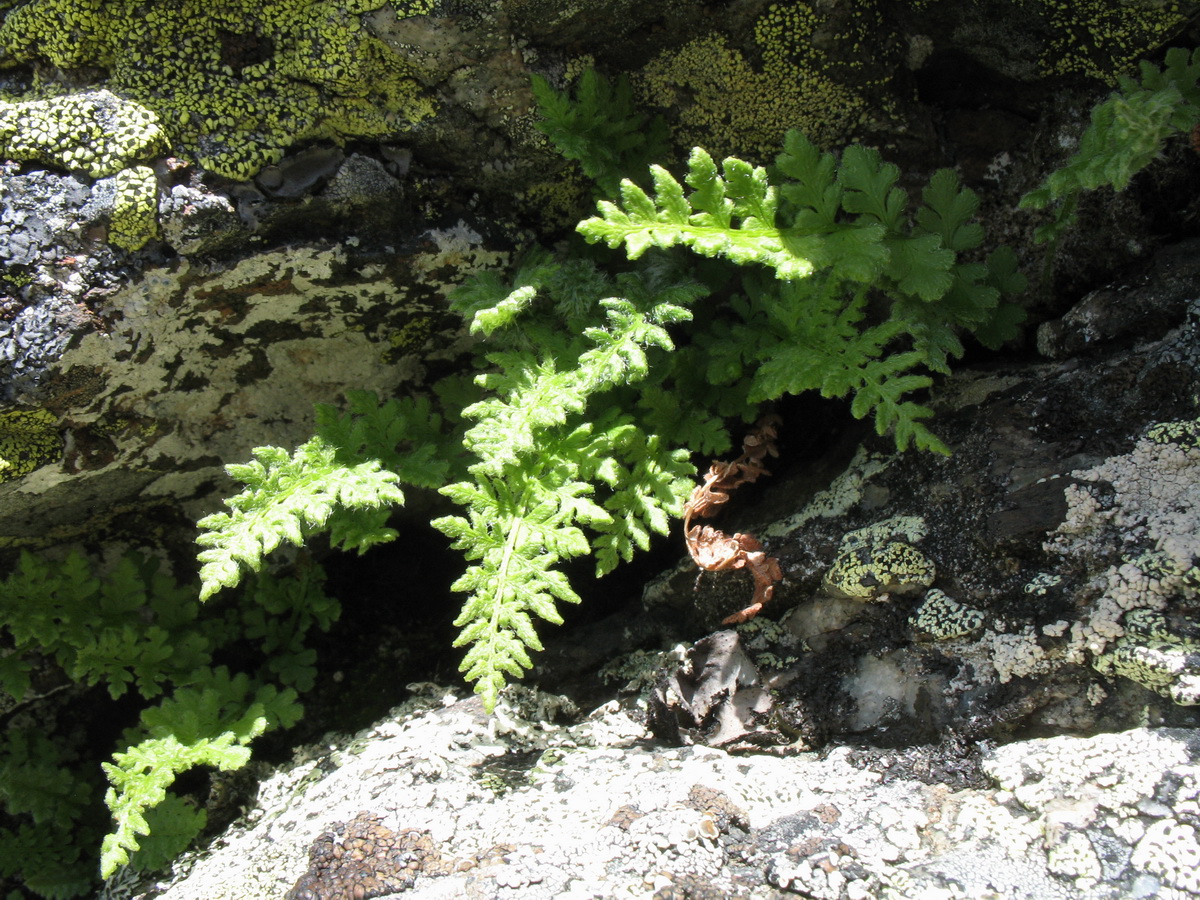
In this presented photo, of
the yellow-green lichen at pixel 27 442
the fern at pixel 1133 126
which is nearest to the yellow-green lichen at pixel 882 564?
the fern at pixel 1133 126

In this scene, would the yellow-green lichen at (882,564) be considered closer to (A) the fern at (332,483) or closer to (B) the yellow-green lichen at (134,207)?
(A) the fern at (332,483)

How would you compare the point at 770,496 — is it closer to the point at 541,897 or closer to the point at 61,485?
the point at 541,897

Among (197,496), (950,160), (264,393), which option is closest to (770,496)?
(950,160)

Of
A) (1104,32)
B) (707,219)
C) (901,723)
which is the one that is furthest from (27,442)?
(1104,32)

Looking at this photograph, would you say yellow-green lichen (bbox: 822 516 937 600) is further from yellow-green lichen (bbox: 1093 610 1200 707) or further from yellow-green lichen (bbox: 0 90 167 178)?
yellow-green lichen (bbox: 0 90 167 178)

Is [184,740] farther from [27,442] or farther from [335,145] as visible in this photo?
[335,145]

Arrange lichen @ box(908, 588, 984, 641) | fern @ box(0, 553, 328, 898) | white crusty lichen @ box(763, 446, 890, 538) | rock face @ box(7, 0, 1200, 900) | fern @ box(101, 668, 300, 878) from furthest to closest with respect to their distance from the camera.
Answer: fern @ box(0, 553, 328, 898)
white crusty lichen @ box(763, 446, 890, 538)
fern @ box(101, 668, 300, 878)
lichen @ box(908, 588, 984, 641)
rock face @ box(7, 0, 1200, 900)

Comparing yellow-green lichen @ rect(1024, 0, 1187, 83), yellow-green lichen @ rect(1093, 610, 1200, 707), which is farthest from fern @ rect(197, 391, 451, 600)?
yellow-green lichen @ rect(1024, 0, 1187, 83)
